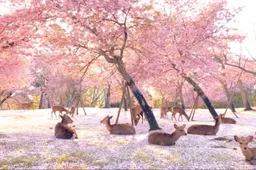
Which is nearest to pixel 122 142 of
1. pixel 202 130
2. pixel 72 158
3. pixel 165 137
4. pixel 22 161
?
pixel 165 137

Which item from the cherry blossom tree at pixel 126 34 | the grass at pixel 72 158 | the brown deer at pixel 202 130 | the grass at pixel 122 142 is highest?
the cherry blossom tree at pixel 126 34

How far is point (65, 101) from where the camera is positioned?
47562mm

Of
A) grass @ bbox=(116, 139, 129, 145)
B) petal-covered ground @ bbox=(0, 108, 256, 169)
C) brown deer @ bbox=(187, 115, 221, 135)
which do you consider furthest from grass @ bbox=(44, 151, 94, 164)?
brown deer @ bbox=(187, 115, 221, 135)

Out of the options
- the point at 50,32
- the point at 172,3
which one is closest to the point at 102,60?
the point at 172,3

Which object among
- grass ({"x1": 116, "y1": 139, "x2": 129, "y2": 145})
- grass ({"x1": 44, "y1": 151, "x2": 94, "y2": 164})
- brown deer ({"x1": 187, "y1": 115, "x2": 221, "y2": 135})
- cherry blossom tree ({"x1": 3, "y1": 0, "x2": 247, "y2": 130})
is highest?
cherry blossom tree ({"x1": 3, "y1": 0, "x2": 247, "y2": 130})

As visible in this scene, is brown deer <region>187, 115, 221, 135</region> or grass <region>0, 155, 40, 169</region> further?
brown deer <region>187, 115, 221, 135</region>

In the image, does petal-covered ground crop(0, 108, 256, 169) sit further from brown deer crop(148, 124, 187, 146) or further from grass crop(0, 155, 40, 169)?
brown deer crop(148, 124, 187, 146)

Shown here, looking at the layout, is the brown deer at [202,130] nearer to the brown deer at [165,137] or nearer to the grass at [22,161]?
the brown deer at [165,137]

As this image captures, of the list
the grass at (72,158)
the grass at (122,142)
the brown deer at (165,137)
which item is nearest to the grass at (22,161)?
→ the grass at (72,158)

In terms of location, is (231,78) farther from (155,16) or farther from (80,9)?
(80,9)

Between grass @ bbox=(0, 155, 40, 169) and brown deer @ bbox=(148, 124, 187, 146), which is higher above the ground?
brown deer @ bbox=(148, 124, 187, 146)

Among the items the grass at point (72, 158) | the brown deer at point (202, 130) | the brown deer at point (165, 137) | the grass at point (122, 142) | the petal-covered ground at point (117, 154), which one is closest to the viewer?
the petal-covered ground at point (117, 154)

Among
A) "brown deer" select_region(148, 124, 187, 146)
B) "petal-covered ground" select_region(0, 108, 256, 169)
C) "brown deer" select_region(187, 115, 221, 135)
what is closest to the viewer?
"petal-covered ground" select_region(0, 108, 256, 169)

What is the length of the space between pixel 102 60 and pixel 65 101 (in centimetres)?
2389
